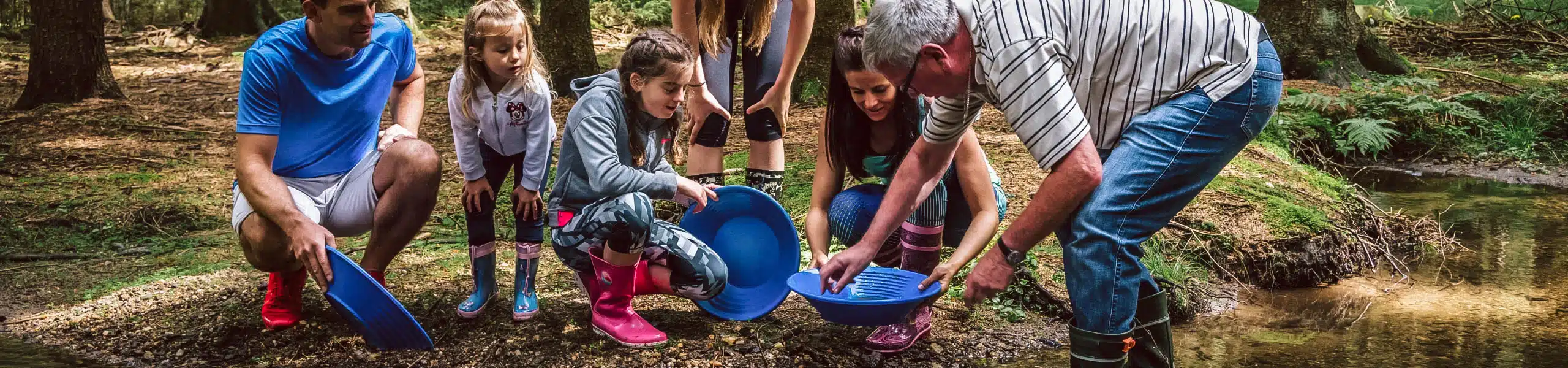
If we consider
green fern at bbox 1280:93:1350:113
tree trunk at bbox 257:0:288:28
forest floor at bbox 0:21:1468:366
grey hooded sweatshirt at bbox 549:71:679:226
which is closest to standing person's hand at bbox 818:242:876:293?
forest floor at bbox 0:21:1468:366

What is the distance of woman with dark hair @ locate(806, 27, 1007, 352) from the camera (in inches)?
108

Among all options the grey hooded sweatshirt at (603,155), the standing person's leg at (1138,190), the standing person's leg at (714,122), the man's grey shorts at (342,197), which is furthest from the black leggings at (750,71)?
the standing person's leg at (1138,190)

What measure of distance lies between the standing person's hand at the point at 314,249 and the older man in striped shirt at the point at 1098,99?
1.42m

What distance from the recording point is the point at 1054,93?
6.17 ft

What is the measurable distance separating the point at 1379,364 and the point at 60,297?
393 centimetres

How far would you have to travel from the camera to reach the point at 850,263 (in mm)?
2412

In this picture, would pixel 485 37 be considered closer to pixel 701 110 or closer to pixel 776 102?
pixel 701 110

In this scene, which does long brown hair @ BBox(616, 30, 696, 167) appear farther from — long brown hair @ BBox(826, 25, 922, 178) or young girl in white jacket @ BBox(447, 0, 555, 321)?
A: long brown hair @ BBox(826, 25, 922, 178)

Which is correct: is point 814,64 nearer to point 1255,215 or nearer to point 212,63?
point 1255,215

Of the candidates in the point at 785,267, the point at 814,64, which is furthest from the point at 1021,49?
the point at 814,64

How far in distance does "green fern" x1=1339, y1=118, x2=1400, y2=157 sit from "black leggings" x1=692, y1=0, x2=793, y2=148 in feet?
12.3

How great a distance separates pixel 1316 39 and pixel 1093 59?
6430 mm

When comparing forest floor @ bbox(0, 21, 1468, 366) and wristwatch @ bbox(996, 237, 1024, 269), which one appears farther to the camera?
forest floor @ bbox(0, 21, 1468, 366)

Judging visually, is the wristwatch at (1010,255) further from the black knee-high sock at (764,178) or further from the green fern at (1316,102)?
the green fern at (1316,102)
